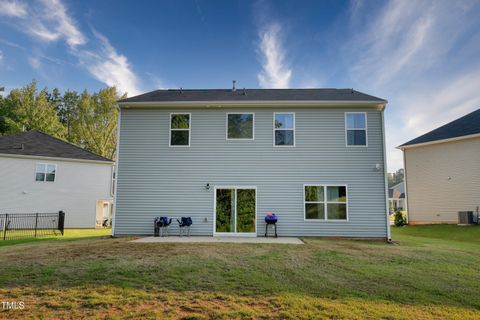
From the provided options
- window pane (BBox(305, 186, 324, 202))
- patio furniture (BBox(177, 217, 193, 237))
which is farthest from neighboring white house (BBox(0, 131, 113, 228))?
window pane (BBox(305, 186, 324, 202))

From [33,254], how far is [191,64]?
11.6m

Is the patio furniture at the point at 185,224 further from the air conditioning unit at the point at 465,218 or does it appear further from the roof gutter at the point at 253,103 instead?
the air conditioning unit at the point at 465,218

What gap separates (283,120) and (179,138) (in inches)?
175

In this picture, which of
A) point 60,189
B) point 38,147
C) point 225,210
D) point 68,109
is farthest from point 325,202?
point 68,109

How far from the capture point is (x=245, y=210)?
1126cm

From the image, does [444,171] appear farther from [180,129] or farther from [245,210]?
[180,129]

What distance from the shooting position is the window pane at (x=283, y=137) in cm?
1151

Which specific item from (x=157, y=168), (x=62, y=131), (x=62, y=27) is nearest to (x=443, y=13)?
(x=157, y=168)

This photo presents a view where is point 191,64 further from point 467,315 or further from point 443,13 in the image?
point 467,315

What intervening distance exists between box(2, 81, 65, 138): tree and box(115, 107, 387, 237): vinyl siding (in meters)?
22.0

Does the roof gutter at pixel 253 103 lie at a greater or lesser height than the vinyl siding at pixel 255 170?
greater

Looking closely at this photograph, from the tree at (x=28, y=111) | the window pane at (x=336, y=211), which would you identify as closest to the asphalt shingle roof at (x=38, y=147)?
the tree at (x=28, y=111)

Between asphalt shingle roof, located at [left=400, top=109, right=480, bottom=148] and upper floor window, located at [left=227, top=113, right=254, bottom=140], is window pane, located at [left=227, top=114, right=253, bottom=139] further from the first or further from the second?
asphalt shingle roof, located at [left=400, top=109, right=480, bottom=148]

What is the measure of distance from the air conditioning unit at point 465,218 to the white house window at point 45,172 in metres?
24.9
